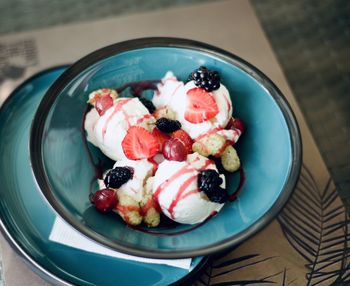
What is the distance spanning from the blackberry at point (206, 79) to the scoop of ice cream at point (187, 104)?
0.06ft

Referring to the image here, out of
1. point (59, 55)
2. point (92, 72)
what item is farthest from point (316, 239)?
point (59, 55)

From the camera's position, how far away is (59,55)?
1.28 m

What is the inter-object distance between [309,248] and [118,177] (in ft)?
1.44

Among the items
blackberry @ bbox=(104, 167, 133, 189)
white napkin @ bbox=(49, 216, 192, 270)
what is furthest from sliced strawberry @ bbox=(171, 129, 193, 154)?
white napkin @ bbox=(49, 216, 192, 270)

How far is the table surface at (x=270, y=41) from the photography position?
1.14 meters

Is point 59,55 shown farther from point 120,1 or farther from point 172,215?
point 172,215

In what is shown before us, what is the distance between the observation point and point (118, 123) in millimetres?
931

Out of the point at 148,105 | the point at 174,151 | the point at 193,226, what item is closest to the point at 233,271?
the point at 193,226

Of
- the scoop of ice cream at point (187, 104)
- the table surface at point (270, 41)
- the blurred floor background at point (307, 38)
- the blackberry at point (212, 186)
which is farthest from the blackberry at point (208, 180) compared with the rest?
the blurred floor background at point (307, 38)

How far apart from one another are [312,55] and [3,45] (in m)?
0.88

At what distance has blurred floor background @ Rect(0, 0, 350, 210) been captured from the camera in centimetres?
119

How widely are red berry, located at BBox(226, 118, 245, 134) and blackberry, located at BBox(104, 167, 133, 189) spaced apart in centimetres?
23

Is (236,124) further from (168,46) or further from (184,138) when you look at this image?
(168,46)

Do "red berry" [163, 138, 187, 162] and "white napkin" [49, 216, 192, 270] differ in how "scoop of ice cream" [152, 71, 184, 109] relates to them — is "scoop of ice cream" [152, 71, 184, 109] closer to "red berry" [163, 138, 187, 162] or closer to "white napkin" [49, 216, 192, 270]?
"red berry" [163, 138, 187, 162]
